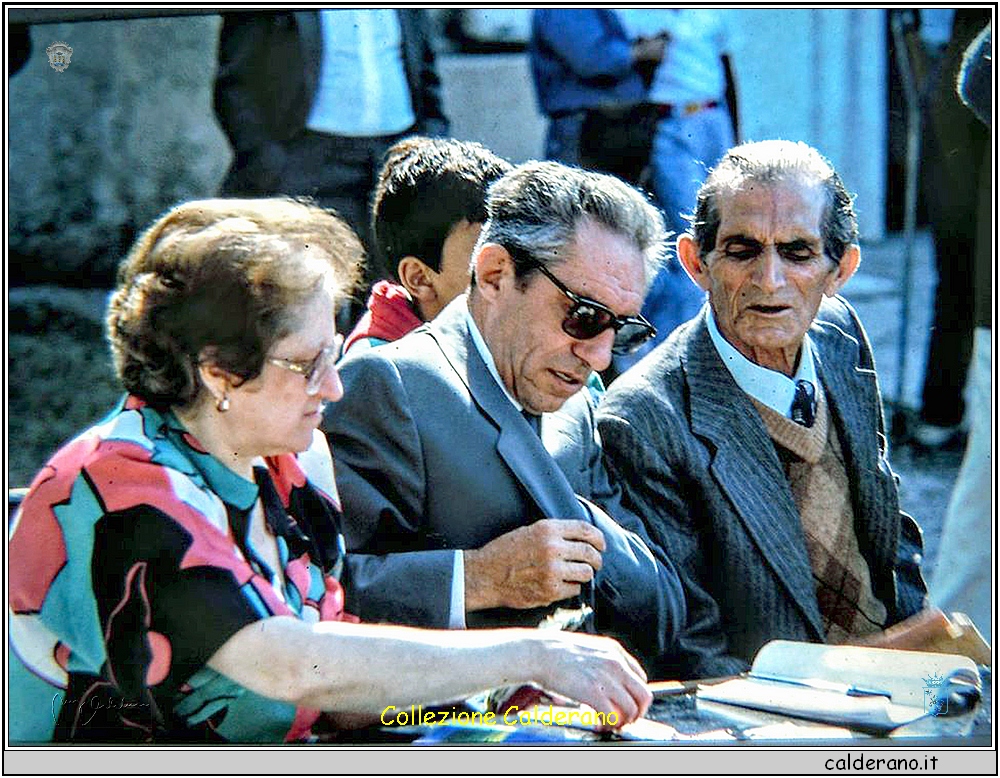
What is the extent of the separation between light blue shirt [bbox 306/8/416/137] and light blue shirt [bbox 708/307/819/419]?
3.01 feet

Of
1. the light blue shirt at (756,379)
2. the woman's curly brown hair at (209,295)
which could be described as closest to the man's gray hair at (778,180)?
the light blue shirt at (756,379)

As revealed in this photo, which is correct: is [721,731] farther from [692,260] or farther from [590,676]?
[692,260]

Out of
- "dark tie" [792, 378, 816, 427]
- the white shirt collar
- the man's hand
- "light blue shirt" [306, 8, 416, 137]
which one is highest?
"light blue shirt" [306, 8, 416, 137]

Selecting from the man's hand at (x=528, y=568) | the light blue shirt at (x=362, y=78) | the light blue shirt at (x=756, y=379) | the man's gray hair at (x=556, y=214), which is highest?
the light blue shirt at (x=362, y=78)

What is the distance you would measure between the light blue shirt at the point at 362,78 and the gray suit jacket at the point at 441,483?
0.67 metres

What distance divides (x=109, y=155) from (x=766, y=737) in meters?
1.88

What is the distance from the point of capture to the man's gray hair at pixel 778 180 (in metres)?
3.43

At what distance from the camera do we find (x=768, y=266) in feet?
11.2

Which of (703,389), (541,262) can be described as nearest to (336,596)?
(541,262)

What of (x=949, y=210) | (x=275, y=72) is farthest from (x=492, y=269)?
(x=949, y=210)

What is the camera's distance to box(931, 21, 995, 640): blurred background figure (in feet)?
11.9

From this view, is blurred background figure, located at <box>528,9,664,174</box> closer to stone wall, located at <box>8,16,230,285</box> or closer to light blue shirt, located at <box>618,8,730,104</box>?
light blue shirt, located at <box>618,8,730,104</box>
